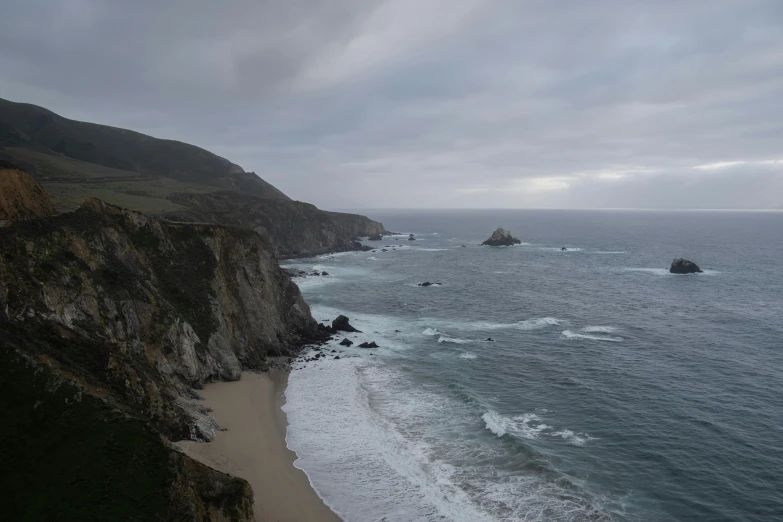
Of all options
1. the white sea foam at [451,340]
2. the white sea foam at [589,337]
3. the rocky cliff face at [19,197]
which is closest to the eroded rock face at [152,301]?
the rocky cliff face at [19,197]

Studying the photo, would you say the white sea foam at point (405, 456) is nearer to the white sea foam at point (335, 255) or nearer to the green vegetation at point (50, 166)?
the green vegetation at point (50, 166)

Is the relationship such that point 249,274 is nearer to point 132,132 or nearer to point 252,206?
point 252,206

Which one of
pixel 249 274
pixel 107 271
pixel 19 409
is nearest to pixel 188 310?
pixel 107 271

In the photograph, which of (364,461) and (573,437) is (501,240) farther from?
(364,461)

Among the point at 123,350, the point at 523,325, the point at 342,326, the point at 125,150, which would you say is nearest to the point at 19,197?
the point at 123,350

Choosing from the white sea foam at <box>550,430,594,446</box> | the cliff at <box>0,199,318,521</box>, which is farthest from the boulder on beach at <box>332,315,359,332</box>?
the white sea foam at <box>550,430,594,446</box>
